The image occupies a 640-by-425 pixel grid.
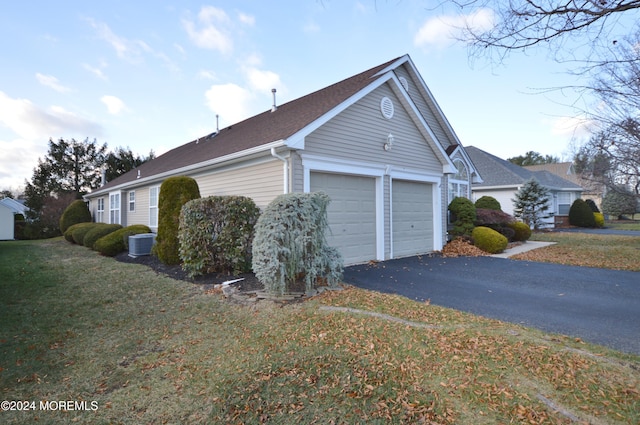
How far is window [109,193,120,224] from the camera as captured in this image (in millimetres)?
17578

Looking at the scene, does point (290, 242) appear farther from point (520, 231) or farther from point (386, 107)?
point (520, 231)

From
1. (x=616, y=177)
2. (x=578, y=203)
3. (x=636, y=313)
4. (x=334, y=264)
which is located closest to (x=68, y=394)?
(x=334, y=264)

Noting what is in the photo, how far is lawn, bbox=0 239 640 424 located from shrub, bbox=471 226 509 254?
24.1 ft

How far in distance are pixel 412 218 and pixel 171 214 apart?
7085 millimetres

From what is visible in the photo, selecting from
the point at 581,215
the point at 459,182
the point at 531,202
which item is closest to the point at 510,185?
the point at 531,202

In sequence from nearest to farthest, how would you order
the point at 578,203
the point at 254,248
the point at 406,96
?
the point at 254,248, the point at 406,96, the point at 578,203

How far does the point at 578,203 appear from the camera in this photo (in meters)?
23.7

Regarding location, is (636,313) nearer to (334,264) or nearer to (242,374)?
(334,264)

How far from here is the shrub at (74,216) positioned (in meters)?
21.1

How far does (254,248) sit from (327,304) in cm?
163

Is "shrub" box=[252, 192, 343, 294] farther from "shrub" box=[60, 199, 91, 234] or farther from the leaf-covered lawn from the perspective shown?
"shrub" box=[60, 199, 91, 234]

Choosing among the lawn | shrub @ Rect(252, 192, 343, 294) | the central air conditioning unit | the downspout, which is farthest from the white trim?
the central air conditioning unit

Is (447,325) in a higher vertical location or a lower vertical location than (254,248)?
lower

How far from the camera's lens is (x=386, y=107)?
944 cm
